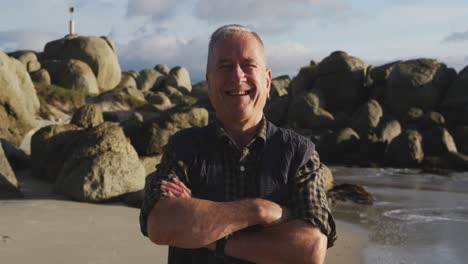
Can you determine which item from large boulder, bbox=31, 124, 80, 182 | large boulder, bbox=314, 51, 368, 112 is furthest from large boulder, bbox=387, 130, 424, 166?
large boulder, bbox=31, 124, 80, 182

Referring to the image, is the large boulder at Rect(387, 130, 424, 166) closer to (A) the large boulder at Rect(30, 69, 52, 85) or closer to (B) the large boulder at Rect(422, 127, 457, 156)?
(B) the large boulder at Rect(422, 127, 457, 156)

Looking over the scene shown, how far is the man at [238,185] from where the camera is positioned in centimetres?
248

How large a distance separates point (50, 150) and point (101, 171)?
9.21 ft

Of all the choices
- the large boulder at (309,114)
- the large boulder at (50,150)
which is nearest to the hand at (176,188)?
the large boulder at (50,150)

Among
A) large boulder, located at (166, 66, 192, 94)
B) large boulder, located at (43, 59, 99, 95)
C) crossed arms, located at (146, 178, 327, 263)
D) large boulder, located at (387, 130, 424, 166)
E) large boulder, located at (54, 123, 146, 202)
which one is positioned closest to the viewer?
crossed arms, located at (146, 178, 327, 263)

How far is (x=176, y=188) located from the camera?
2527 mm

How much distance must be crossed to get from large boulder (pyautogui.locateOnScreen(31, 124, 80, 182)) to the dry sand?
1612 millimetres

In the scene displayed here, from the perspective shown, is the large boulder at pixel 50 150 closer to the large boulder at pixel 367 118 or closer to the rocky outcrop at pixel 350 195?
the rocky outcrop at pixel 350 195

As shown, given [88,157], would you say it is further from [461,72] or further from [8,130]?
[461,72]

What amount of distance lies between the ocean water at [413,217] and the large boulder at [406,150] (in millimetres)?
3913

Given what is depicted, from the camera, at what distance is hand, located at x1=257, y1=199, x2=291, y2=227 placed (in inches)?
98.0

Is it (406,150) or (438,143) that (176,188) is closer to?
(406,150)

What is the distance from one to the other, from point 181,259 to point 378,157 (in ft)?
84.1

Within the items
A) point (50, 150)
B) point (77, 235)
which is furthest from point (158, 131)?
point (77, 235)
